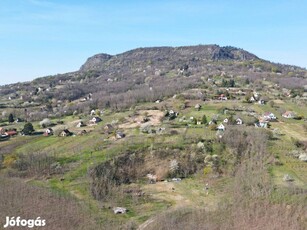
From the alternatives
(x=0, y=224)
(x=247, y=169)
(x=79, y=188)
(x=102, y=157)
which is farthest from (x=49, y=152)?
(x=247, y=169)

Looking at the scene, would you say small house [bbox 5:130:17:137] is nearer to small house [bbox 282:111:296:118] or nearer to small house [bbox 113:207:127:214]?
small house [bbox 113:207:127:214]

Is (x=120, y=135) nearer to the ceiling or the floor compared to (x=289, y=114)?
nearer to the floor

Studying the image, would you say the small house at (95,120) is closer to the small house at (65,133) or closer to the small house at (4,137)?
the small house at (65,133)

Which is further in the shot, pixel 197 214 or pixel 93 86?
pixel 93 86

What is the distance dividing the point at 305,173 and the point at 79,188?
22694 millimetres

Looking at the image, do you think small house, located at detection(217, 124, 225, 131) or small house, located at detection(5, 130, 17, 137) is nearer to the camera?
small house, located at detection(217, 124, 225, 131)

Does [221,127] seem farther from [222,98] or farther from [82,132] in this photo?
[222,98]

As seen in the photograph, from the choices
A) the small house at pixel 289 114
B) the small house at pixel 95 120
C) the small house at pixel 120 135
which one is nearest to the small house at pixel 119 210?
the small house at pixel 120 135

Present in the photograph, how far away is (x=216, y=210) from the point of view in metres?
31.6

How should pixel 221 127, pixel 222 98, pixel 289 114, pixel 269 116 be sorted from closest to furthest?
pixel 221 127
pixel 269 116
pixel 289 114
pixel 222 98

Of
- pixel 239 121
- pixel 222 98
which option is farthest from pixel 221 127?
pixel 222 98

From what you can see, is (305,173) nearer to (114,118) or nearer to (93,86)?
(114,118)

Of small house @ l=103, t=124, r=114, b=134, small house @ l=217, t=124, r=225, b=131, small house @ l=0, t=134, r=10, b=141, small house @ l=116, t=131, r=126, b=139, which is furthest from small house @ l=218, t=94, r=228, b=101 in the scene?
small house @ l=0, t=134, r=10, b=141

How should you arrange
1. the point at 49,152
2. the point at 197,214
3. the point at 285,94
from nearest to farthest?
the point at 197,214, the point at 49,152, the point at 285,94
